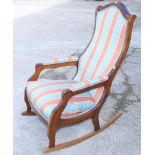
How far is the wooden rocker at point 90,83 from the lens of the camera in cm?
210

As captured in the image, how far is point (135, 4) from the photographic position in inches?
383

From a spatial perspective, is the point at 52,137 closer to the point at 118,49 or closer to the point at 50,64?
the point at 50,64

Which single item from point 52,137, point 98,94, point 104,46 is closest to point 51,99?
point 52,137

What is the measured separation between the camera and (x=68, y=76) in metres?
3.68

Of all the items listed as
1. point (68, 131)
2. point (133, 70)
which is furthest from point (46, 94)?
point (133, 70)

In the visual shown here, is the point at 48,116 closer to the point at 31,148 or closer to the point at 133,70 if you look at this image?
the point at 31,148

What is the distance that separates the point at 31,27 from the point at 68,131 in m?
4.23

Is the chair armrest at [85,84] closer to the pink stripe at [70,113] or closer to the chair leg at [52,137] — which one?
the pink stripe at [70,113]

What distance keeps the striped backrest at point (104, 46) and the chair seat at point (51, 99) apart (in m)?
0.12

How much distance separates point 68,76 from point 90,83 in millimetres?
1602

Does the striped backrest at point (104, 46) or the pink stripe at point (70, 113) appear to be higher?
the striped backrest at point (104, 46)

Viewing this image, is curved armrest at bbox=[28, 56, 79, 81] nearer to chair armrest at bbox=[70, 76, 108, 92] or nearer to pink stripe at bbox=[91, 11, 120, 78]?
pink stripe at bbox=[91, 11, 120, 78]

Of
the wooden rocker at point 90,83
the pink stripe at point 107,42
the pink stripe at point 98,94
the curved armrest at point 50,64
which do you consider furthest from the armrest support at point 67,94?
the curved armrest at point 50,64
